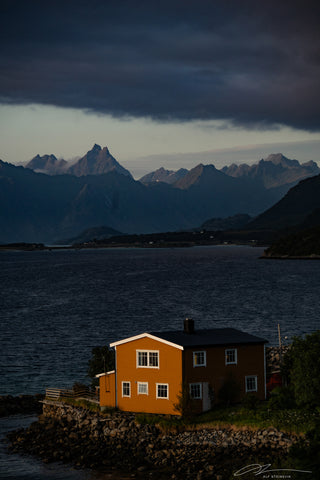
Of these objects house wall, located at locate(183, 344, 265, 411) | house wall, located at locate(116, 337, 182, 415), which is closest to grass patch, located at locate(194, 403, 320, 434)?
house wall, located at locate(183, 344, 265, 411)

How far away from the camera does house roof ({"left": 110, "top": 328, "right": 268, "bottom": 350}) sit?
136 feet

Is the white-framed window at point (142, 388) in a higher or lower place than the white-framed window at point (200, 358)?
lower

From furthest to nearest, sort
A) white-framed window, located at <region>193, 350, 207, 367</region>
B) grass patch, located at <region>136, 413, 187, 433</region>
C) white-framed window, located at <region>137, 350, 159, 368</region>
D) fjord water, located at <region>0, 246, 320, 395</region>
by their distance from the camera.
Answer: fjord water, located at <region>0, 246, 320, 395</region> < white-framed window, located at <region>137, 350, 159, 368</region> < white-framed window, located at <region>193, 350, 207, 367</region> < grass patch, located at <region>136, 413, 187, 433</region>

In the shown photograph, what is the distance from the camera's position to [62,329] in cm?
9500

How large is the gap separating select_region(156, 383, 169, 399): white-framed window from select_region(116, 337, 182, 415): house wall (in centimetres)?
17

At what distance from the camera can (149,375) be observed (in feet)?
139

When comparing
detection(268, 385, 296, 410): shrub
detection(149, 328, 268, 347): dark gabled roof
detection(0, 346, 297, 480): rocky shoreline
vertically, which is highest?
detection(149, 328, 268, 347): dark gabled roof

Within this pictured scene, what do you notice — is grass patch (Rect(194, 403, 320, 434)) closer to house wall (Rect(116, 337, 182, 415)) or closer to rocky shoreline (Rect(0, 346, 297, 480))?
rocky shoreline (Rect(0, 346, 297, 480))

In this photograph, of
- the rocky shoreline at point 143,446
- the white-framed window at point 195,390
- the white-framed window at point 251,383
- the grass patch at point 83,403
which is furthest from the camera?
the grass patch at point 83,403

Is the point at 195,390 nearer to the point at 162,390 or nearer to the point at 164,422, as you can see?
the point at 162,390

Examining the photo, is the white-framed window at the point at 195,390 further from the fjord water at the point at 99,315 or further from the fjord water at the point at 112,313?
the fjord water at the point at 112,313

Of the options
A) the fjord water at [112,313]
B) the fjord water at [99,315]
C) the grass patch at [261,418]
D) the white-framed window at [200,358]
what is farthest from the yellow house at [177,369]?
the fjord water at [112,313]

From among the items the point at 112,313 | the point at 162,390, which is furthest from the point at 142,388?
the point at 112,313

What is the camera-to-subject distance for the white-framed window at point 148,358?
1654 inches
